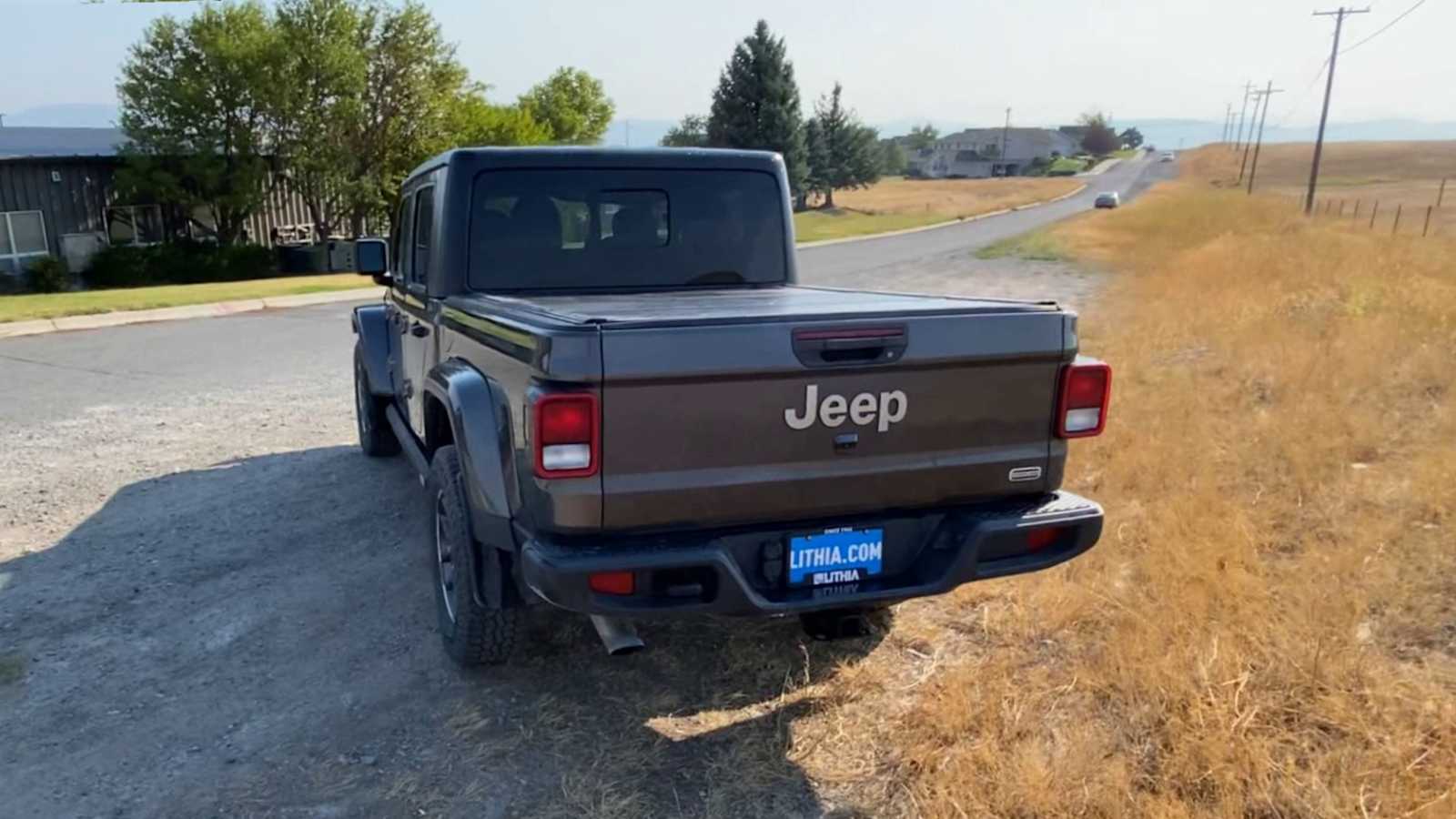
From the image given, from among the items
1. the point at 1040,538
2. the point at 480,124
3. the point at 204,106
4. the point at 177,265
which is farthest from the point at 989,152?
the point at 1040,538

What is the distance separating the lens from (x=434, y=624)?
169 inches

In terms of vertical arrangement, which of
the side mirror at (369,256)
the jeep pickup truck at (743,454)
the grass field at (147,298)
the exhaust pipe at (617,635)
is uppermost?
the side mirror at (369,256)

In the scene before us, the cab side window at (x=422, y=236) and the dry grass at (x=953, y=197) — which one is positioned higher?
the cab side window at (x=422, y=236)

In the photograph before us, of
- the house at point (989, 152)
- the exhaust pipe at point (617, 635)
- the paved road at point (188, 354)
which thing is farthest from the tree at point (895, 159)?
the exhaust pipe at point (617, 635)

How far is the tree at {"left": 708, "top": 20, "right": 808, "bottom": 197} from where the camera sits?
49375mm

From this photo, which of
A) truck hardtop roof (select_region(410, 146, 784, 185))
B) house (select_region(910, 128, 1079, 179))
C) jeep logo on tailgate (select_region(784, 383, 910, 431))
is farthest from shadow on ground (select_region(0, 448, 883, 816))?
house (select_region(910, 128, 1079, 179))

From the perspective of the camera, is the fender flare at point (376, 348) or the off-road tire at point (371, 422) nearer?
the fender flare at point (376, 348)

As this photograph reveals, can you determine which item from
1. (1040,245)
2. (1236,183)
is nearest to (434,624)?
(1040,245)

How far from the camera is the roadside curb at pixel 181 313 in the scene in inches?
555

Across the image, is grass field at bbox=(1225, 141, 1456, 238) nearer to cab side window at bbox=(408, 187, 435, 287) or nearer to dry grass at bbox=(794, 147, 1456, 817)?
dry grass at bbox=(794, 147, 1456, 817)

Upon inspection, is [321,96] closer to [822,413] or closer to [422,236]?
[422,236]

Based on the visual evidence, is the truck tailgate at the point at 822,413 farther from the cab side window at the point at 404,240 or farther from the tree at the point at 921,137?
the tree at the point at 921,137

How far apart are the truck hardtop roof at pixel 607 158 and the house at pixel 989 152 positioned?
477 feet

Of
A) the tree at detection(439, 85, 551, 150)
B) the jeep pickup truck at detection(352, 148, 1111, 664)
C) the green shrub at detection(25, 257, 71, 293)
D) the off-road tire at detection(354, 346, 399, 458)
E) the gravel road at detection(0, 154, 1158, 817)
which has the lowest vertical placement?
the green shrub at detection(25, 257, 71, 293)
